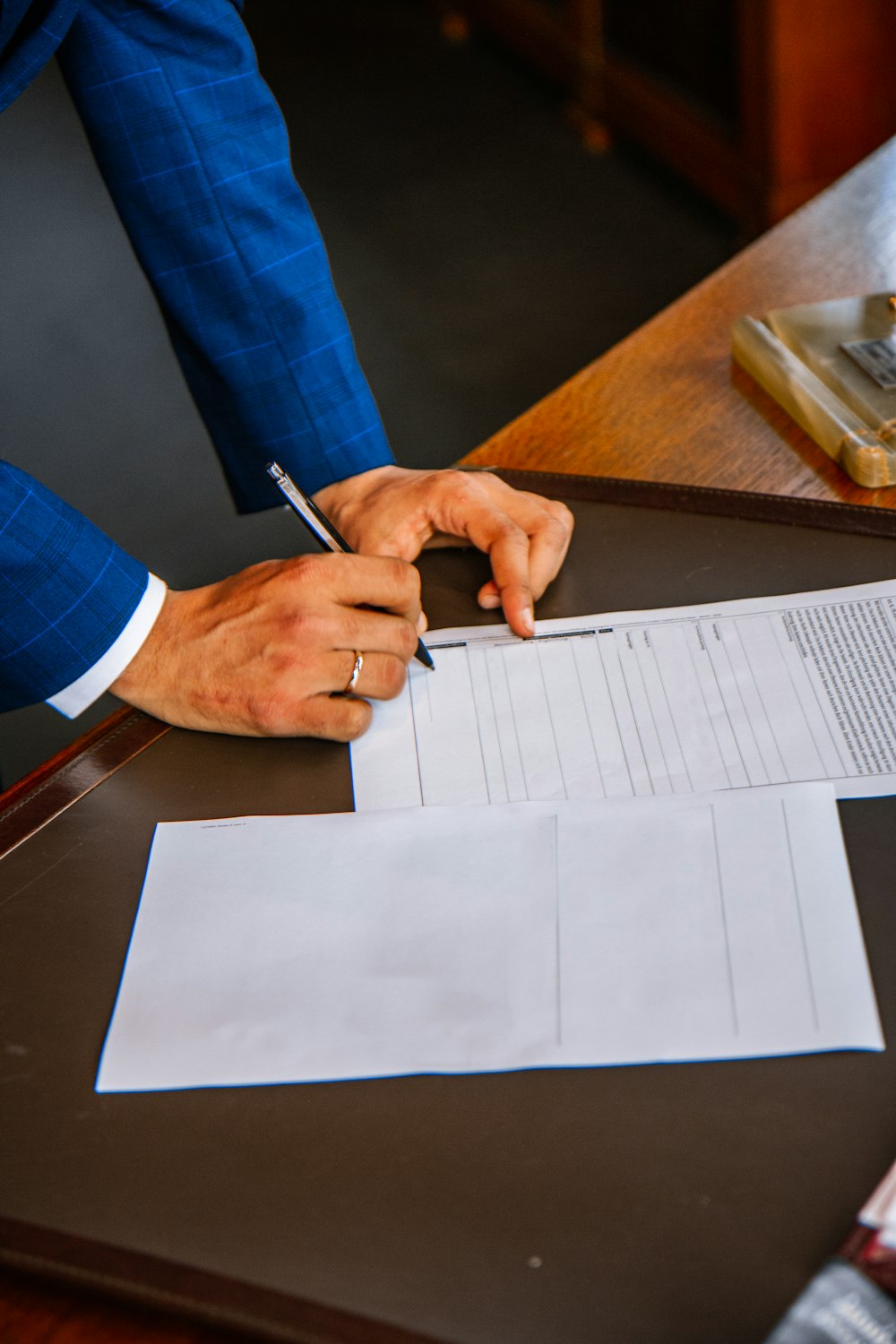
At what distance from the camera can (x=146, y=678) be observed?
940 millimetres

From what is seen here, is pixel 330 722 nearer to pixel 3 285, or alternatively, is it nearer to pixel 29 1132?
pixel 29 1132

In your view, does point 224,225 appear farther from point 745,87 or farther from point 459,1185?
point 745,87

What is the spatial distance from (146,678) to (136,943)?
242 mm

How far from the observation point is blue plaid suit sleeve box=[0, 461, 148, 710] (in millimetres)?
935

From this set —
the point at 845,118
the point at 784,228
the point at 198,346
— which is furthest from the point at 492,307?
the point at 198,346

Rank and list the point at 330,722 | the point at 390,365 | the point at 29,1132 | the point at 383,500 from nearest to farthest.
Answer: the point at 29,1132 < the point at 330,722 < the point at 383,500 < the point at 390,365

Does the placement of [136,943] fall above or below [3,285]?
above

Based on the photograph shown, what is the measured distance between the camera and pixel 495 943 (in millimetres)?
719

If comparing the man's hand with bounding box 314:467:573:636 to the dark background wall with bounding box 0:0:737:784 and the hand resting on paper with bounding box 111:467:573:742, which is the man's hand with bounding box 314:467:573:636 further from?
the dark background wall with bounding box 0:0:737:784

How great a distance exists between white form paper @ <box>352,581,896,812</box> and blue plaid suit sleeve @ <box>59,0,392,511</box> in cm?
35

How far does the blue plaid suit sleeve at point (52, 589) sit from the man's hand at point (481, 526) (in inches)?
8.6

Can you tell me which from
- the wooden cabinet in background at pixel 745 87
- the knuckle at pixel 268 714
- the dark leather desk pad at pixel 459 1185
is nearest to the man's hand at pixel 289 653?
the knuckle at pixel 268 714

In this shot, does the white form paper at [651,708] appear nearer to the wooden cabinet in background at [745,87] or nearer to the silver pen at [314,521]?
the silver pen at [314,521]

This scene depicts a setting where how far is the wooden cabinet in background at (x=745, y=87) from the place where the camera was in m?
2.97
